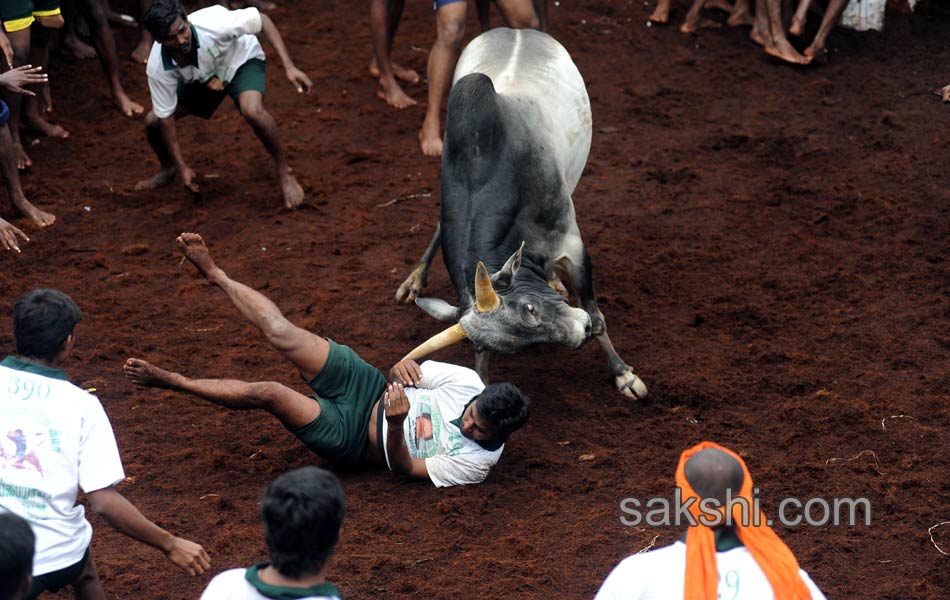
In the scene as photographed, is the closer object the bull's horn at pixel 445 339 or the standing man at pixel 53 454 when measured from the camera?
the standing man at pixel 53 454

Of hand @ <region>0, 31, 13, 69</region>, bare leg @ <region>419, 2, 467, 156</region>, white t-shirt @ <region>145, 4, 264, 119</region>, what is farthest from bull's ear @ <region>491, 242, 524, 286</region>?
hand @ <region>0, 31, 13, 69</region>

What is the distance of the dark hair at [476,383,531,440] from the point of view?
4.59 metres

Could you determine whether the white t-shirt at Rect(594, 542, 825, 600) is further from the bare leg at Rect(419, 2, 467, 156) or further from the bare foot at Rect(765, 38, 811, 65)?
the bare foot at Rect(765, 38, 811, 65)

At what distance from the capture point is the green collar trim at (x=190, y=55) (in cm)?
682

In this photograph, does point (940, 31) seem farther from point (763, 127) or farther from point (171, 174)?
point (171, 174)

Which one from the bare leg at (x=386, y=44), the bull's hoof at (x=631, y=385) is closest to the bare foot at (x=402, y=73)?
the bare leg at (x=386, y=44)

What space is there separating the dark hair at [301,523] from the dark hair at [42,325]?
3.62 feet

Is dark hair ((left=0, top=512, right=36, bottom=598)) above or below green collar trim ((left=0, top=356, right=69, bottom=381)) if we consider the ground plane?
above

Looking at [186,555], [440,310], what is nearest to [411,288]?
[440,310]

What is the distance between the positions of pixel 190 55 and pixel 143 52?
103 inches

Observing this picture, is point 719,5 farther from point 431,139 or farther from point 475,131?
point 475,131

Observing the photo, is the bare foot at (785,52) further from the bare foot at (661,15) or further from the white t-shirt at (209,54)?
the white t-shirt at (209,54)

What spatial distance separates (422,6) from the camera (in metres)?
10.6

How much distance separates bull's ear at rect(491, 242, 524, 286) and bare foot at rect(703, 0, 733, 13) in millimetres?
5875
